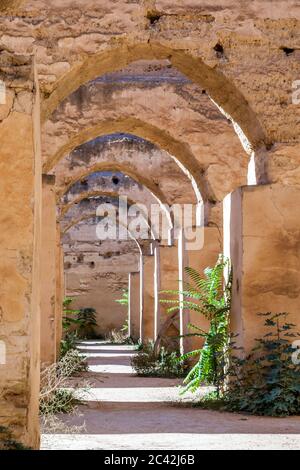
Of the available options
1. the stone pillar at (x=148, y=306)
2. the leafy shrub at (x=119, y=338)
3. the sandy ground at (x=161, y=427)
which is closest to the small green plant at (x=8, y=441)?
the sandy ground at (x=161, y=427)

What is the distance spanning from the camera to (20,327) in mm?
3324

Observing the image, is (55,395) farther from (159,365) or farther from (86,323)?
(86,323)

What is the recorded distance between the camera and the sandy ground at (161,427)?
4578mm

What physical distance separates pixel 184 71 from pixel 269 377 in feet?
11.2

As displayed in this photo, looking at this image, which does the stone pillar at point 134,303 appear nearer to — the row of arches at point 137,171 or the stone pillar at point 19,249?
the row of arches at point 137,171

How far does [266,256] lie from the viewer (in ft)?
22.4

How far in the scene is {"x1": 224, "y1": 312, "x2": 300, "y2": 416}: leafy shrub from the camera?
20.5 feet

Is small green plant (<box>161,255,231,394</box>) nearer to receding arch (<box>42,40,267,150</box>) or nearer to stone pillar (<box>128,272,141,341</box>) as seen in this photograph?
receding arch (<box>42,40,267,150</box>)

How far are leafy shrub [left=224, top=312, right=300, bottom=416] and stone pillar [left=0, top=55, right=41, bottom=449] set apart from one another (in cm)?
314

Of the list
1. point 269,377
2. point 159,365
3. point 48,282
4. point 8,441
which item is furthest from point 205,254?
point 8,441

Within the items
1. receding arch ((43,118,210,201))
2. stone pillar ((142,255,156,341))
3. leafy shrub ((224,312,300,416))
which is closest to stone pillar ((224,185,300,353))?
leafy shrub ((224,312,300,416))

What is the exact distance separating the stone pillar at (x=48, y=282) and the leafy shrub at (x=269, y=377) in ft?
5.49

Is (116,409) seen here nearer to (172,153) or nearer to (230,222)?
(230,222)

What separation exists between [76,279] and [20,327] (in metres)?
20.5
